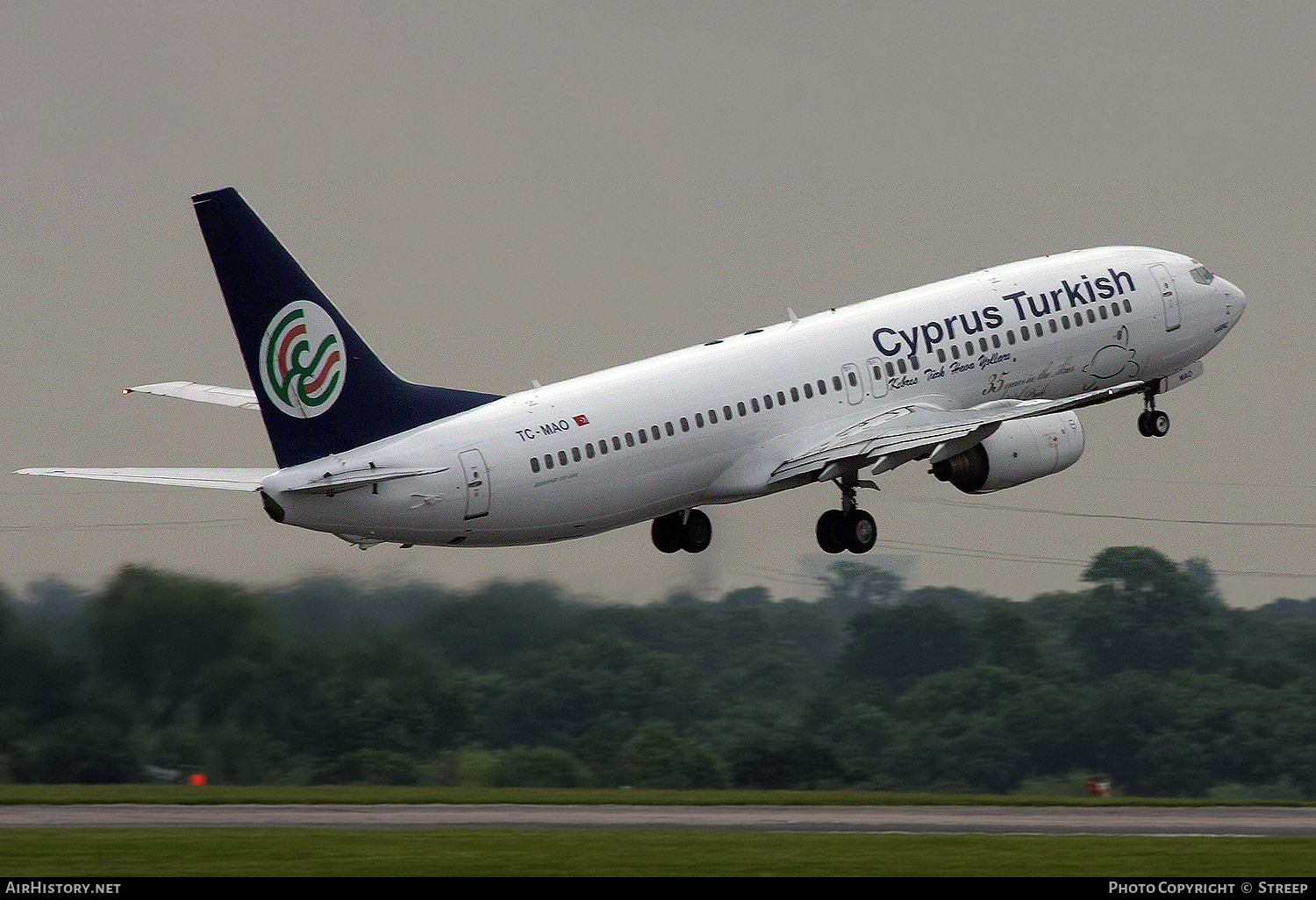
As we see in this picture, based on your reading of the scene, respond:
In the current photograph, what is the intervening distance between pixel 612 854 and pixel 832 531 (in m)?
16.4

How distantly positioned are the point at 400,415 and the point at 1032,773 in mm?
70074

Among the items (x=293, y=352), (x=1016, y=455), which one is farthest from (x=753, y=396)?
(x=293, y=352)

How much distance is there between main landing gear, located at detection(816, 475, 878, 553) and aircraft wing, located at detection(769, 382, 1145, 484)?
1.80 metres

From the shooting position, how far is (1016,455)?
5603 centimetres

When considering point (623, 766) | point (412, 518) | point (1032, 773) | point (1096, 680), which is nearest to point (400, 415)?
point (412, 518)

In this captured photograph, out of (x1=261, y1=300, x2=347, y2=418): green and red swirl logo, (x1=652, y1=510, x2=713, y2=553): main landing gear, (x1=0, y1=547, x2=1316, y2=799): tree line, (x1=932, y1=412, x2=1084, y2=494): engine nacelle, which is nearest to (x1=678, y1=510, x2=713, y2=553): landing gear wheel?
(x1=652, y1=510, x2=713, y2=553): main landing gear

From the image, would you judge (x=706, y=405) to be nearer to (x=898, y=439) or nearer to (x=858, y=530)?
(x=898, y=439)

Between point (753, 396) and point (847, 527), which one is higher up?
point (753, 396)

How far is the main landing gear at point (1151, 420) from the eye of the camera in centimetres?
6334

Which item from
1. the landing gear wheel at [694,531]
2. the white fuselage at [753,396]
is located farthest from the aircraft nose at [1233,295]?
the landing gear wheel at [694,531]

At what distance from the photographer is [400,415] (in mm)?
47812

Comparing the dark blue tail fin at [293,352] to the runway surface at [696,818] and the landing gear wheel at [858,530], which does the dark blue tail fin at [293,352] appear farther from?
the landing gear wheel at [858,530]

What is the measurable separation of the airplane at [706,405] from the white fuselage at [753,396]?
0.06 metres

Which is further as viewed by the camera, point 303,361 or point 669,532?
point 669,532
